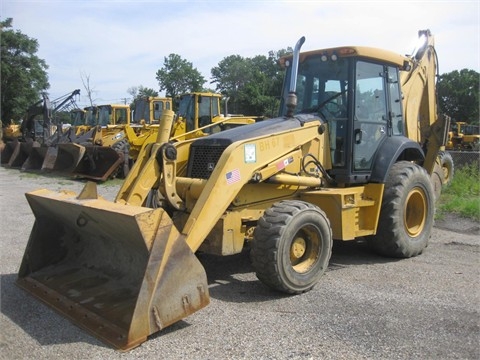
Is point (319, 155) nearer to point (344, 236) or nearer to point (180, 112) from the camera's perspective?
point (344, 236)

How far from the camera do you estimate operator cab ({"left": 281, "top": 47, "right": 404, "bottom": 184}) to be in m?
5.91

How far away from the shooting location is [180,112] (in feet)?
53.3

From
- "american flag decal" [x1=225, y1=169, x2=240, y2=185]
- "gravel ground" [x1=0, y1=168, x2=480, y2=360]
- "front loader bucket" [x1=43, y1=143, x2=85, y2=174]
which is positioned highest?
"american flag decal" [x1=225, y1=169, x2=240, y2=185]

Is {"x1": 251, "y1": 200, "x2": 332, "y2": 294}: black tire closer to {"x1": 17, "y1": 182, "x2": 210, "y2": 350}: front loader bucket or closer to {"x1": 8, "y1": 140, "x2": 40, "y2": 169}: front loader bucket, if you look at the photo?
{"x1": 17, "y1": 182, "x2": 210, "y2": 350}: front loader bucket

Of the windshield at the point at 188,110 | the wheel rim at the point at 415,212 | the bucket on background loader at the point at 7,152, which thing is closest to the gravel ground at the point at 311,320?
the wheel rim at the point at 415,212

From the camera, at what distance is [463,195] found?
34.9ft

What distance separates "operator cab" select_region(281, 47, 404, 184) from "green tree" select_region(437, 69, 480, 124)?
4839cm

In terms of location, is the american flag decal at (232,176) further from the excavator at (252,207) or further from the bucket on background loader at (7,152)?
the bucket on background loader at (7,152)

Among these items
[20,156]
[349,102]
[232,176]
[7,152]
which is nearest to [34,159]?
[20,156]

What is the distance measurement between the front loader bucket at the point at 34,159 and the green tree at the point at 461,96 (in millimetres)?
42825

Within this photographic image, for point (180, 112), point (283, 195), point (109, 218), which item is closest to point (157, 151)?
point (109, 218)

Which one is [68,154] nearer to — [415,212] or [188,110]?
[188,110]

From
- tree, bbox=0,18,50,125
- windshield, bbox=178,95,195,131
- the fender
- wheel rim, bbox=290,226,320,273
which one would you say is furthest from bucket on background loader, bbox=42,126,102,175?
tree, bbox=0,18,50,125

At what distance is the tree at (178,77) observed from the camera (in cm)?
6019
